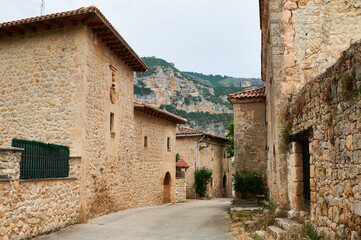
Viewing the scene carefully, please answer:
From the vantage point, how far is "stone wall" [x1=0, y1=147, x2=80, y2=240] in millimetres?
7008

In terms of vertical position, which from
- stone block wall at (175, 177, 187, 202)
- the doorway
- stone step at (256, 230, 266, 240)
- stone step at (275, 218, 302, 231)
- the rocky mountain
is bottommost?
stone block wall at (175, 177, 187, 202)

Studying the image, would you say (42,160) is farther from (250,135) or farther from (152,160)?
(250,135)

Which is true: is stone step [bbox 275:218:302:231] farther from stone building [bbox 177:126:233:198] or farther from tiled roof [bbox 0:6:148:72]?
stone building [bbox 177:126:233:198]

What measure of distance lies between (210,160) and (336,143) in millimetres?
25553

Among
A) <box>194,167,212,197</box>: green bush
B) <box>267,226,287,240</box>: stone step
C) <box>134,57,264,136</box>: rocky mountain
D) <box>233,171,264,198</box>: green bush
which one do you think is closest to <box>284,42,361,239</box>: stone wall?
<box>267,226,287,240</box>: stone step

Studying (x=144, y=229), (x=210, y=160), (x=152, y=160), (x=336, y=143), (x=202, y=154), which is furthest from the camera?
(x=210, y=160)

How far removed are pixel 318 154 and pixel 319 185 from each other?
0.56 m

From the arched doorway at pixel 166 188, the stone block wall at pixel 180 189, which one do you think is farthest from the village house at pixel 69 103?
the stone block wall at pixel 180 189

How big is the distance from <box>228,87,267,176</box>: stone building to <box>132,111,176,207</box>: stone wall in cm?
451

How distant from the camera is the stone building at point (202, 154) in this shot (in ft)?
92.6

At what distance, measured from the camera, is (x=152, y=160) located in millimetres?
18453

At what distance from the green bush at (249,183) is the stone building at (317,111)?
764cm

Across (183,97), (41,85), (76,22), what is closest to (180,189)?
(41,85)

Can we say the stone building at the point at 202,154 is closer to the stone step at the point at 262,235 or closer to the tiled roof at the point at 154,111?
the tiled roof at the point at 154,111
